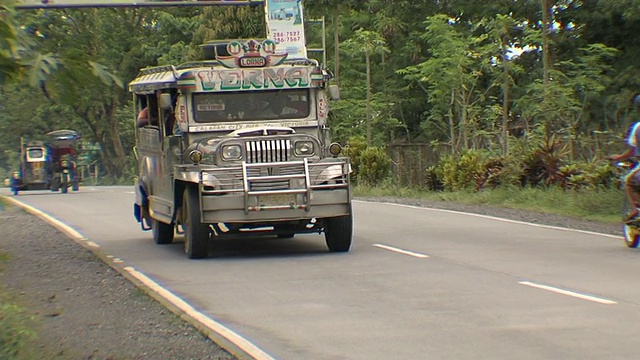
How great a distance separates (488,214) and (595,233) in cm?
427

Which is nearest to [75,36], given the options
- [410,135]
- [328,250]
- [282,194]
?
[282,194]

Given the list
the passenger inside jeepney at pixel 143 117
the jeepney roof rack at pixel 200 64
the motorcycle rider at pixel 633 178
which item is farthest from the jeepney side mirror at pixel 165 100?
the motorcycle rider at pixel 633 178

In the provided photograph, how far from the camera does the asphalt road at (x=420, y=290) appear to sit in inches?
308

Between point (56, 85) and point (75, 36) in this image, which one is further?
point (75, 36)

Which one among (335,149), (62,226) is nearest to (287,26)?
(62,226)

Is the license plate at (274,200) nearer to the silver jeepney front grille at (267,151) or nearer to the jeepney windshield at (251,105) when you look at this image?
the silver jeepney front grille at (267,151)

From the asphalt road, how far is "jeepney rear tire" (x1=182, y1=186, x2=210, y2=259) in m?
0.19

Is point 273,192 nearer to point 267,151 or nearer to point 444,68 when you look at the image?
point 267,151

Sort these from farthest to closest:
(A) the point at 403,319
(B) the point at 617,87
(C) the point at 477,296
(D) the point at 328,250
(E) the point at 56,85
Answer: (B) the point at 617,87, (D) the point at 328,250, (C) the point at 477,296, (A) the point at 403,319, (E) the point at 56,85

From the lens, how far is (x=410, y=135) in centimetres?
4700

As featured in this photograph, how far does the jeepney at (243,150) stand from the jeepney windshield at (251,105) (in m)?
0.01

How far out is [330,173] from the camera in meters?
13.8

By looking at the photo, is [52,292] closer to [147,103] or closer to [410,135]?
[147,103]

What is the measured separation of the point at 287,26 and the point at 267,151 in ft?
50.2
